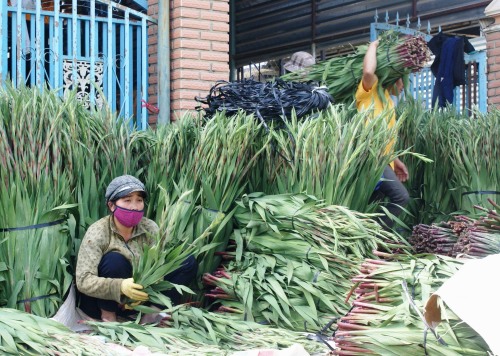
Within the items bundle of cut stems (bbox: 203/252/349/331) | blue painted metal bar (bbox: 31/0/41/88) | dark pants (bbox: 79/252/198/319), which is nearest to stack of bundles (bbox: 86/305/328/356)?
bundle of cut stems (bbox: 203/252/349/331)

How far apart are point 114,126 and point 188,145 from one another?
44 cm

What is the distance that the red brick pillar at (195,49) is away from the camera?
705cm

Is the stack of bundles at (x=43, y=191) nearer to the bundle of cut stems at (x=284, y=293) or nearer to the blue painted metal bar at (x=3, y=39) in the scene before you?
the bundle of cut stems at (x=284, y=293)

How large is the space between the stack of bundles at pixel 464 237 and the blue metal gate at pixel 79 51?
2.49 metres

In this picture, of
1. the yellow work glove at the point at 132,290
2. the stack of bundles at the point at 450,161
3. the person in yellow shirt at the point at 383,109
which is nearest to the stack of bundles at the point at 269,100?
the person in yellow shirt at the point at 383,109

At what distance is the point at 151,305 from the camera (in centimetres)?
431

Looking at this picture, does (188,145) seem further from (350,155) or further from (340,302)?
(340,302)

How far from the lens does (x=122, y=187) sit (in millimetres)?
4352

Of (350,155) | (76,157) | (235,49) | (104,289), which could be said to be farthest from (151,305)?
(235,49)

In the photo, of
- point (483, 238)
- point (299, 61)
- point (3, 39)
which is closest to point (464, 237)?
point (483, 238)

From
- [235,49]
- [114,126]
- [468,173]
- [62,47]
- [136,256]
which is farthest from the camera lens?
[235,49]

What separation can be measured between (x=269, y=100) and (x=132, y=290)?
1610 millimetres

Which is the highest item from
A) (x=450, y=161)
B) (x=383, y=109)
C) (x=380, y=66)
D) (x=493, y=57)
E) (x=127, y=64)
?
(x=493, y=57)

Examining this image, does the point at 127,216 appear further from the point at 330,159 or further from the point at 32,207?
the point at 330,159
